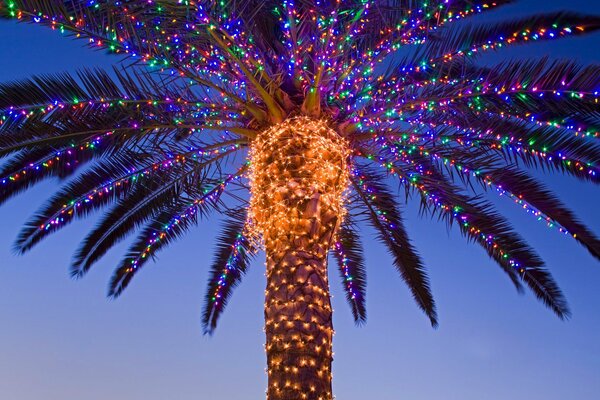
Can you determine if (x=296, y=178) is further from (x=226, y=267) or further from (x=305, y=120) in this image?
(x=226, y=267)

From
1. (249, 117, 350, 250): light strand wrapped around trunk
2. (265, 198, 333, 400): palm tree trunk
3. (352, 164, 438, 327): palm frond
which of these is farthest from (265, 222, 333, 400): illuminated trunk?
(352, 164, 438, 327): palm frond

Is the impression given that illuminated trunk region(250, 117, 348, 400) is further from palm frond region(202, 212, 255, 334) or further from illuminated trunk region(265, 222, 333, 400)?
palm frond region(202, 212, 255, 334)

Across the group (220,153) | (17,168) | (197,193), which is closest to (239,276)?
(197,193)

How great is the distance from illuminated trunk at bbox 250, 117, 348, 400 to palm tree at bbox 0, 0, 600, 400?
0.05 feet

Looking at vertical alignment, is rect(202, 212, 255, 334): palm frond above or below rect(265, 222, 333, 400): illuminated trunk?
above

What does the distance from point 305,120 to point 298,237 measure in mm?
1329

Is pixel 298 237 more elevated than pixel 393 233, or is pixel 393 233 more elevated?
pixel 393 233

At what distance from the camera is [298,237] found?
657 cm

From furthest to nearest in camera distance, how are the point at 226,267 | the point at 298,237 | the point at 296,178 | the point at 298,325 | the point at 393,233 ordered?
1. the point at 226,267
2. the point at 393,233
3. the point at 296,178
4. the point at 298,237
5. the point at 298,325

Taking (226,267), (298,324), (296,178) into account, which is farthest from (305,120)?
(226,267)

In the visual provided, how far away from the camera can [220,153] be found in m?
8.28

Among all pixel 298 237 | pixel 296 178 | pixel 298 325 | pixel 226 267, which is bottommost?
pixel 298 325

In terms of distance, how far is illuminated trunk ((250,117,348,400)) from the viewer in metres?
5.93

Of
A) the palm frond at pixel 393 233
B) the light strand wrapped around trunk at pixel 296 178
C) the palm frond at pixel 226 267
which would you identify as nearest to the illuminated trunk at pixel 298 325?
the light strand wrapped around trunk at pixel 296 178
